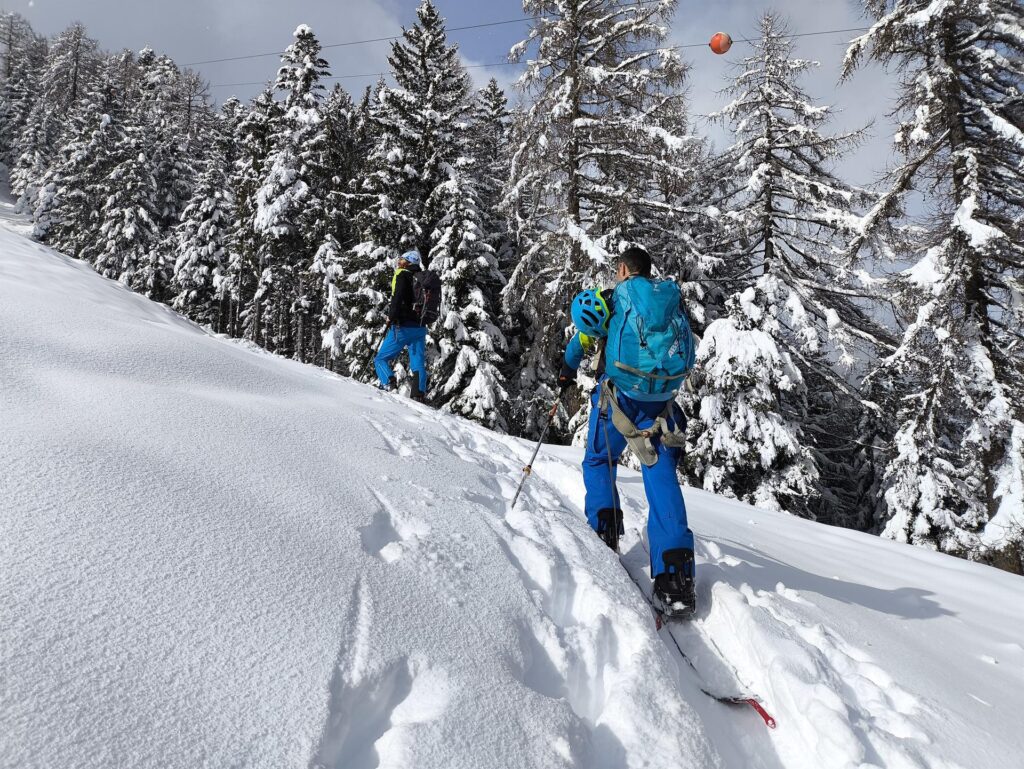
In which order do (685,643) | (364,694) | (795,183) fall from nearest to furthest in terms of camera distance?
(364,694) → (685,643) → (795,183)

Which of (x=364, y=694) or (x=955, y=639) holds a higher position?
(x=955, y=639)

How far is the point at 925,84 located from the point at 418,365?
9904 millimetres

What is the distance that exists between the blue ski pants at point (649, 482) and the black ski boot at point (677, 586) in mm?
36

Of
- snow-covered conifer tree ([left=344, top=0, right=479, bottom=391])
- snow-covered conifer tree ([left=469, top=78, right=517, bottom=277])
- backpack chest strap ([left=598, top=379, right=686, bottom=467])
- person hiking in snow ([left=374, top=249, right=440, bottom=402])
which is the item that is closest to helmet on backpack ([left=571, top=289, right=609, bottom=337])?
backpack chest strap ([left=598, top=379, right=686, bottom=467])

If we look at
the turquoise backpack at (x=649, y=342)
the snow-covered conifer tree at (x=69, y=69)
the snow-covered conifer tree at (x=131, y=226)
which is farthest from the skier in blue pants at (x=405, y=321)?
the snow-covered conifer tree at (x=69, y=69)

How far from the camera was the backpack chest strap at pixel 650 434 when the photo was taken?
339 cm

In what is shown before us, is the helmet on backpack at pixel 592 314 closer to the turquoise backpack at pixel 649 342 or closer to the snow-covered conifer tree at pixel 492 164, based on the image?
the turquoise backpack at pixel 649 342

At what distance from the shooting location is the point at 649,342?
3443mm

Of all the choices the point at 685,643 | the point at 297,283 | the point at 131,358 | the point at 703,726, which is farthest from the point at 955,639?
the point at 297,283

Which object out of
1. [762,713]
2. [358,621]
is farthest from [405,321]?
[762,713]

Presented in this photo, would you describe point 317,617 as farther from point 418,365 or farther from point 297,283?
point 297,283

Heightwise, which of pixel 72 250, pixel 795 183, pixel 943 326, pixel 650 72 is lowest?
pixel 72 250

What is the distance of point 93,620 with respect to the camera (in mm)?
1630

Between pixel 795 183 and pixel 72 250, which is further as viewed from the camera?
pixel 72 250
